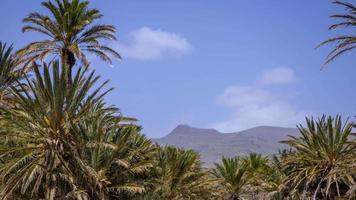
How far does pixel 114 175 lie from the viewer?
817 inches

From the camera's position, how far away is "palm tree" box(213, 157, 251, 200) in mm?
35344

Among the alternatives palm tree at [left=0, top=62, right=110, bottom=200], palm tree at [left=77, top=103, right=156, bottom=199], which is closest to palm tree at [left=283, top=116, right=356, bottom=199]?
palm tree at [left=77, top=103, right=156, bottom=199]

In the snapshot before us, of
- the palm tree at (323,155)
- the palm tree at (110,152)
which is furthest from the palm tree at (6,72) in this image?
the palm tree at (323,155)

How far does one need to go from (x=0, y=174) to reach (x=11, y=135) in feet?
5.44

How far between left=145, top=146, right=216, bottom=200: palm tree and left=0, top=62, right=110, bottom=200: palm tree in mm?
10175

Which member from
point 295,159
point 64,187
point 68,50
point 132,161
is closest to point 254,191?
point 295,159

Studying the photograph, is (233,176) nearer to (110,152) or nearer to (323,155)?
(323,155)

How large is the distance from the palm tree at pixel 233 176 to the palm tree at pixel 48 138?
18.7 m

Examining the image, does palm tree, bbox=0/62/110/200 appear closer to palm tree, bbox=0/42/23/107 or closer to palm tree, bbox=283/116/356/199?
palm tree, bbox=0/42/23/107

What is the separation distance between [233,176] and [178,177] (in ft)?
25.3

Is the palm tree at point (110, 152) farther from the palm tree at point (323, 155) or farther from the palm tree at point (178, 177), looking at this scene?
the palm tree at point (323, 155)

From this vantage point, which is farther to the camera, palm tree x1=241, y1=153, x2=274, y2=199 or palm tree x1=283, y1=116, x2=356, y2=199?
palm tree x1=241, y1=153, x2=274, y2=199

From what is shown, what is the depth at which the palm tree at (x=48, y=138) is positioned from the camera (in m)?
17.2

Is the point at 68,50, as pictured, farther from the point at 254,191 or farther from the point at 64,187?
the point at 254,191
